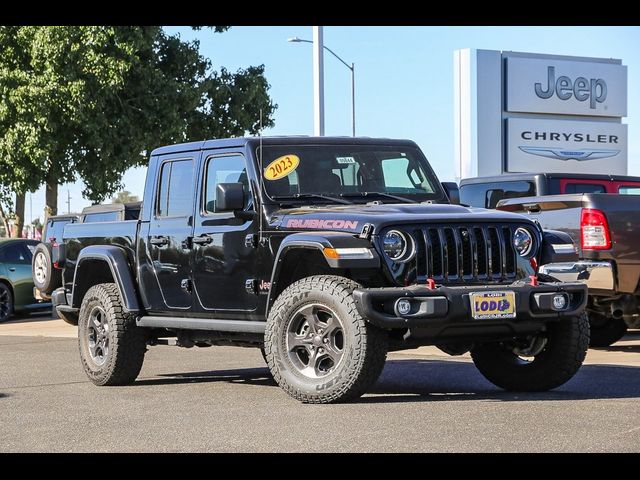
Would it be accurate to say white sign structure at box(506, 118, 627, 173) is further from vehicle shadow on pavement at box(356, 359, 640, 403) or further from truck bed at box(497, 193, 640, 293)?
vehicle shadow on pavement at box(356, 359, 640, 403)

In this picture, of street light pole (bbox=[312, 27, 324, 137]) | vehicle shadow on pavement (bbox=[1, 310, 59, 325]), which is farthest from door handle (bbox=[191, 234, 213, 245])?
street light pole (bbox=[312, 27, 324, 137])

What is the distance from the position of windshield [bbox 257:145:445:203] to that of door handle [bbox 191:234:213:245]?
2.17 ft

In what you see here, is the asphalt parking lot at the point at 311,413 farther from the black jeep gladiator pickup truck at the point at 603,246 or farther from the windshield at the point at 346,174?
the windshield at the point at 346,174

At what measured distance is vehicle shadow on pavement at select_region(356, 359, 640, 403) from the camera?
9.45 m

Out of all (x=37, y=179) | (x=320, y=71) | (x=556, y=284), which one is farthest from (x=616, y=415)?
(x=37, y=179)

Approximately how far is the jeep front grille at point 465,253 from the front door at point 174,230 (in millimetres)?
2334

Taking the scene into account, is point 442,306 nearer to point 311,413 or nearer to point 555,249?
point 311,413

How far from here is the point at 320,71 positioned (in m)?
23.8

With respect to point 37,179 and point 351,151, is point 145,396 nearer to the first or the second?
point 351,151

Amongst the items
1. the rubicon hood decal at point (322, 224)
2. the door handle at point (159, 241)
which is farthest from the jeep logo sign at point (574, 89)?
the rubicon hood decal at point (322, 224)

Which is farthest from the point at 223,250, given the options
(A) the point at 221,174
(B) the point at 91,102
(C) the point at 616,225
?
(B) the point at 91,102

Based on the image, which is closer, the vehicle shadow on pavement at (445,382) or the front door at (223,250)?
the vehicle shadow on pavement at (445,382)

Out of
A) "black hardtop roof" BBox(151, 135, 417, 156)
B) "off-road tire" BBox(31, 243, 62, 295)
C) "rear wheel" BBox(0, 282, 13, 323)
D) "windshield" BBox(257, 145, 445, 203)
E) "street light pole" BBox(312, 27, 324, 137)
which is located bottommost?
"rear wheel" BBox(0, 282, 13, 323)

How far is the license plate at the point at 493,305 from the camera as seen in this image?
879 centimetres
